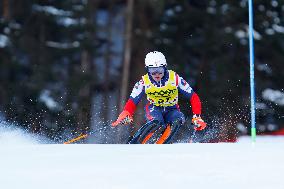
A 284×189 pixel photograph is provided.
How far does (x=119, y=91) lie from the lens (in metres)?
18.7

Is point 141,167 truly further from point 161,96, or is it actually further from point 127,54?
point 127,54

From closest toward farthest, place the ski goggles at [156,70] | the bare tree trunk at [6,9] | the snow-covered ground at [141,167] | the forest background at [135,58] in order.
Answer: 1. the snow-covered ground at [141,167]
2. the ski goggles at [156,70]
3. the forest background at [135,58]
4. the bare tree trunk at [6,9]

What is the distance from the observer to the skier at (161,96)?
8.33 m

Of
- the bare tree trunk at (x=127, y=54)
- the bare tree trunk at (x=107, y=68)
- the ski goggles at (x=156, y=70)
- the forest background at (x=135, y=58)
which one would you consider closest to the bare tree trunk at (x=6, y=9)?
the forest background at (x=135, y=58)

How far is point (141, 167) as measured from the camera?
4215mm

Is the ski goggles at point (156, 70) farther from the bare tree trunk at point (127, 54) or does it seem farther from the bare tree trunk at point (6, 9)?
the bare tree trunk at point (6, 9)

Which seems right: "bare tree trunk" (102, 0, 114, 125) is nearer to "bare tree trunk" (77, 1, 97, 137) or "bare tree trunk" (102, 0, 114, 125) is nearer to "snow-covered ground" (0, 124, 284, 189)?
"bare tree trunk" (77, 1, 97, 137)

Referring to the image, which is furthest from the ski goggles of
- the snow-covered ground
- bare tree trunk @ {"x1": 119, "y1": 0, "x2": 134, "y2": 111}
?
bare tree trunk @ {"x1": 119, "y1": 0, "x2": 134, "y2": 111}

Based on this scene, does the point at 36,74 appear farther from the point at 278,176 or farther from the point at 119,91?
the point at 278,176

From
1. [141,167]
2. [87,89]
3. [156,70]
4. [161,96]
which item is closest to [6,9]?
[87,89]

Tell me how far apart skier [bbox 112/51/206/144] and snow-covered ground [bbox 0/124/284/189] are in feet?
9.93

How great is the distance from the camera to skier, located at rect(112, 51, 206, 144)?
27.3ft

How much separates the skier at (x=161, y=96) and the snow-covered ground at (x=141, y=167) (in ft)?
9.93

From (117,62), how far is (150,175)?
16806mm
